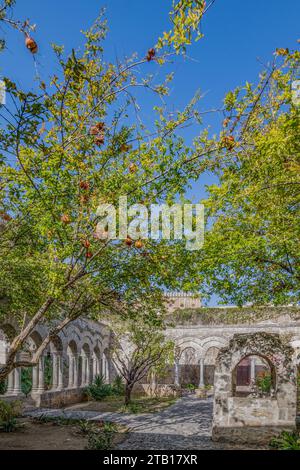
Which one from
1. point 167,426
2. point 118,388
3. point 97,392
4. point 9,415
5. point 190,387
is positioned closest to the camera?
point 9,415

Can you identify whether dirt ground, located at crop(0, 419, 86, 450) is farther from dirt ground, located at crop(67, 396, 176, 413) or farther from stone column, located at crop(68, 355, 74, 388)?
stone column, located at crop(68, 355, 74, 388)

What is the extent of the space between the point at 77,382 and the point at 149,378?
6.94 metres

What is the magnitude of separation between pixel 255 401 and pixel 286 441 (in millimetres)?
1282

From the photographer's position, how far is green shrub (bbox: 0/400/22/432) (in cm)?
1145

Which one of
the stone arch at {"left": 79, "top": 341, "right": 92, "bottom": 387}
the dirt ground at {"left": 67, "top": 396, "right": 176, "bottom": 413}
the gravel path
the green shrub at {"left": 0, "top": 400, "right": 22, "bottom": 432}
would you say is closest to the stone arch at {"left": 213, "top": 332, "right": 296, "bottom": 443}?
the gravel path

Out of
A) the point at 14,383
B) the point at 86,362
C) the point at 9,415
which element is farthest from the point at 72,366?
the point at 9,415

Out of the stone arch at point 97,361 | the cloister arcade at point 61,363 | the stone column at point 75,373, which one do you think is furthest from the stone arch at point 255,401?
the stone arch at point 97,361

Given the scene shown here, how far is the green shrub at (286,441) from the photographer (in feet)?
30.0

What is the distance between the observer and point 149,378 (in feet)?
86.7

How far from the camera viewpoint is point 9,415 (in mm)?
12289

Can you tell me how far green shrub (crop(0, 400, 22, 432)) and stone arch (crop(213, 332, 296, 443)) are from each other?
17.1 feet

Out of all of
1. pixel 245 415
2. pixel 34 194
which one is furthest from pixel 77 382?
pixel 34 194

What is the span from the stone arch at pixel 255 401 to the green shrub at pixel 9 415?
17.1 feet

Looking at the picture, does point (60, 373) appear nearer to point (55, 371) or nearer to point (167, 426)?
point (55, 371)
